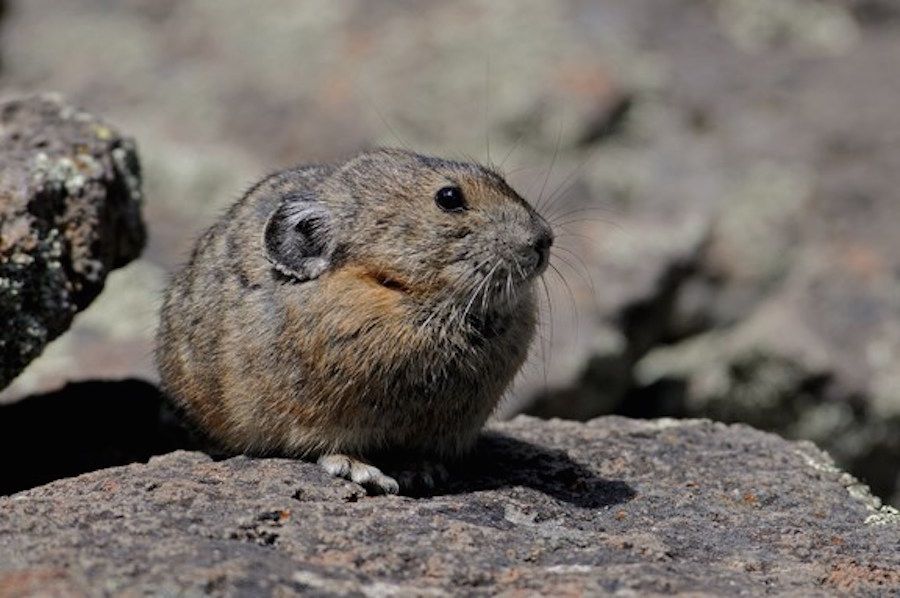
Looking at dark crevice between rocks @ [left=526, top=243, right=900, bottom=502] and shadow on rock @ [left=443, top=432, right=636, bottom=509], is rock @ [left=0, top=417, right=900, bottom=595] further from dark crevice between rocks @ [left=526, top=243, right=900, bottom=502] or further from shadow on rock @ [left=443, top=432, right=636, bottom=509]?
dark crevice between rocks @ [left=526, top=243, right=900, bottom=502]

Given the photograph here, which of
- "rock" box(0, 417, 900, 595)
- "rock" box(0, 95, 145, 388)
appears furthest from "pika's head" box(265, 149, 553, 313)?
"rock" box(0, 95, 145, 388)

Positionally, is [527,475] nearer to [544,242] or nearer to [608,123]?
[544,242]

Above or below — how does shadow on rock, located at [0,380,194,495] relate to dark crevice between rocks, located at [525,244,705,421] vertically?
below

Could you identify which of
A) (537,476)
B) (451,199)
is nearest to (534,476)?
(537,476)

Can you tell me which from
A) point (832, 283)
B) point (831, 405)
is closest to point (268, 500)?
point (831, 405)

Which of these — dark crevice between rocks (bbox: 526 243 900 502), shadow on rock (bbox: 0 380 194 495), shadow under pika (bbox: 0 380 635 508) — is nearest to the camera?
shadow under pika (bbox: 0 380 635 508)

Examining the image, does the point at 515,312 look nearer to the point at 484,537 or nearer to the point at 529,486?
the point at 529,486

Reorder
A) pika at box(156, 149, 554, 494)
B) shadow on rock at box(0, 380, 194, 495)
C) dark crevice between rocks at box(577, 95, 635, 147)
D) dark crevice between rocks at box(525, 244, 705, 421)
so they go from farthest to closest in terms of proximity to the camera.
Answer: dark crevice between rocks at box(577, 95, 635, 147) → dark crevice between rocks at box(525, 244, 705, 421) → shadow on rock at box(0, 380, 194, 495) → pika at box(156, 149, 554, 494)

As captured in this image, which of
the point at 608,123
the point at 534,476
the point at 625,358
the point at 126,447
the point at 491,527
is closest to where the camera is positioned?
the point at 491,527
